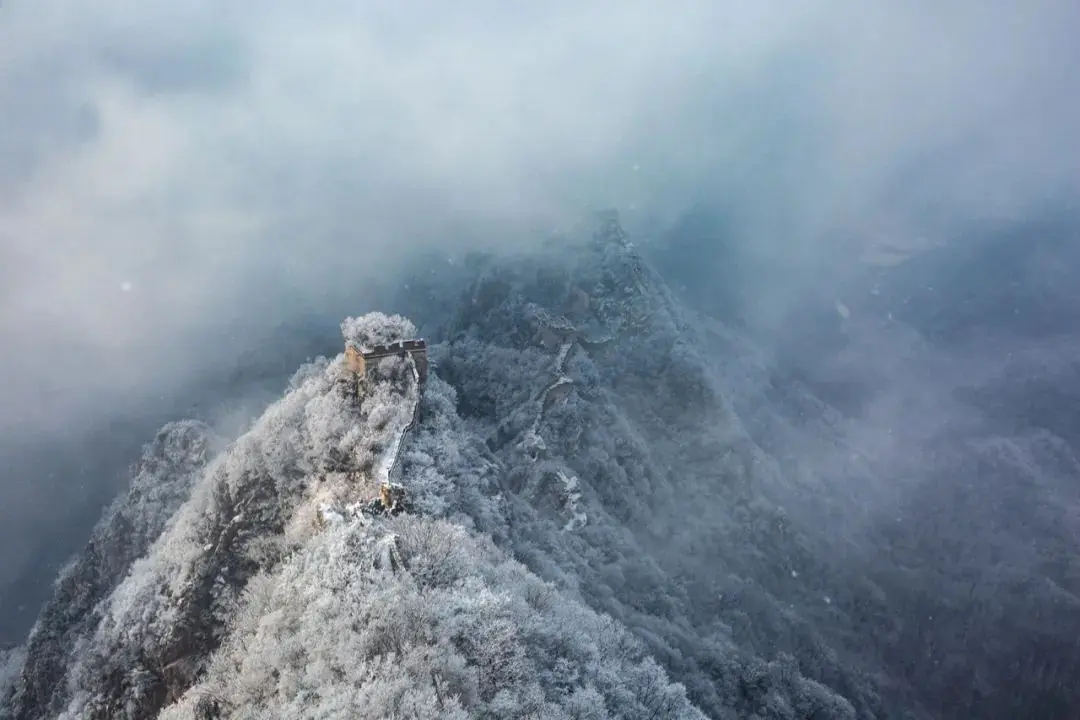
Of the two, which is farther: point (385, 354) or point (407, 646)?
point (385, 354)

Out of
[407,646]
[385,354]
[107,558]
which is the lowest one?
[407,646]

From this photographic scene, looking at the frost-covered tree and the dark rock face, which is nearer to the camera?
the frost-covered tree

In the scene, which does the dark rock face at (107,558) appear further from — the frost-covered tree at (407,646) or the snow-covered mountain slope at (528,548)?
the frost-covered tree at (407,646)

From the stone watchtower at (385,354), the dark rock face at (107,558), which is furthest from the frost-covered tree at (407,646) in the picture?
the dark rock face at (107,558)

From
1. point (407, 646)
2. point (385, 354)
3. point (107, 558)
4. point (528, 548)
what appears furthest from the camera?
point (107, 558)

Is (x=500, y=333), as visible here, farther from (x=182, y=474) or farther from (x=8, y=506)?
(x=8, y=506)

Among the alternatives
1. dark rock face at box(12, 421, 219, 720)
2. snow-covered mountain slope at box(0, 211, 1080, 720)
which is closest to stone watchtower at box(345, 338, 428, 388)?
snow-covered mountain slope at box(0, 211, 1080, 720)

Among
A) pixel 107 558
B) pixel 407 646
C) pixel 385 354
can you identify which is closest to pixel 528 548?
pixel 385 354

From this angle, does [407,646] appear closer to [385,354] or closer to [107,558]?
[385,354]

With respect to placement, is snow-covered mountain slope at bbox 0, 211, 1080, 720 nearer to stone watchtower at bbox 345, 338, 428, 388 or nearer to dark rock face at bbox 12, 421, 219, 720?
dark rock face at bbox 12, 421, 219, 720

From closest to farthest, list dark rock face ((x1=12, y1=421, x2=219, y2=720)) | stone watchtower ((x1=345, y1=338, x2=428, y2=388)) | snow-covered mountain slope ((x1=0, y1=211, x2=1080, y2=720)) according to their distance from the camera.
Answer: snow-covered mountain slope ((x1=0, y1=211, x2=1080, y2=720)) < stone watchtower ((x1=345, y1=338, x2=428, y2=388)) < dark rock face ((x1=12, y1=421, x2=219, y2=720))

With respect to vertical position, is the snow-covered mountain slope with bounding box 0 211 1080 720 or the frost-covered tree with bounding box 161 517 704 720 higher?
the snow-covered mountain slope with bounding box 0 211 1080 720
